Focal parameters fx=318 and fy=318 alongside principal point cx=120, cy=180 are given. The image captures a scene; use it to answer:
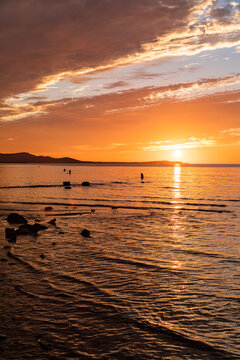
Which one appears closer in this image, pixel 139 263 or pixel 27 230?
pixel 139 263

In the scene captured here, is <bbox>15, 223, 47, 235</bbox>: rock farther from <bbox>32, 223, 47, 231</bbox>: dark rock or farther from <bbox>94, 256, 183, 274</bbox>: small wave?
<bbox>94, 256, 183, 274</bbox>: small wave

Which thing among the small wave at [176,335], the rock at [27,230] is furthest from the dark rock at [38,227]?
the small wave at [176,335]

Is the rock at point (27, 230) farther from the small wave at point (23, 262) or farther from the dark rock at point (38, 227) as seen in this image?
the small wave at point (23, 262)

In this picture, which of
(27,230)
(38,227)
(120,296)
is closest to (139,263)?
(120,296)

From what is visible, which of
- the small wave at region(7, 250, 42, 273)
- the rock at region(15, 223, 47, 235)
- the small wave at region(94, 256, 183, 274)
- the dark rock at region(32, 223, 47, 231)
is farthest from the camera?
the dark rock at region(32, 223, 47, 231)

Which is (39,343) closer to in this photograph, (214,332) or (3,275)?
(214,332)

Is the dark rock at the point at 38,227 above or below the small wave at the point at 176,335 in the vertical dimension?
above

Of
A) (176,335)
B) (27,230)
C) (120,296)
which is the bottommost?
(176,335)

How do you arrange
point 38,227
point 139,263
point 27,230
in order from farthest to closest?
point 38,227
point 27,230
point 139,263

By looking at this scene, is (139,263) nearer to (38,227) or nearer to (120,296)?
(120,296)

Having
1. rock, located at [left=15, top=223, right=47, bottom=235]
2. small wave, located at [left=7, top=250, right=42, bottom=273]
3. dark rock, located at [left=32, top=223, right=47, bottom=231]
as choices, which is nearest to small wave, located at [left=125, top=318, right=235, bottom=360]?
small wave, located at [left=7, top=250, right=42, bottom=273]

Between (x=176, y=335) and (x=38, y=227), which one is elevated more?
(x=38, y=227)

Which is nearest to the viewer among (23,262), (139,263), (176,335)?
(176,335)

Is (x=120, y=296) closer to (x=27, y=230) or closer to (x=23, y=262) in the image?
(x=23, y=262)
